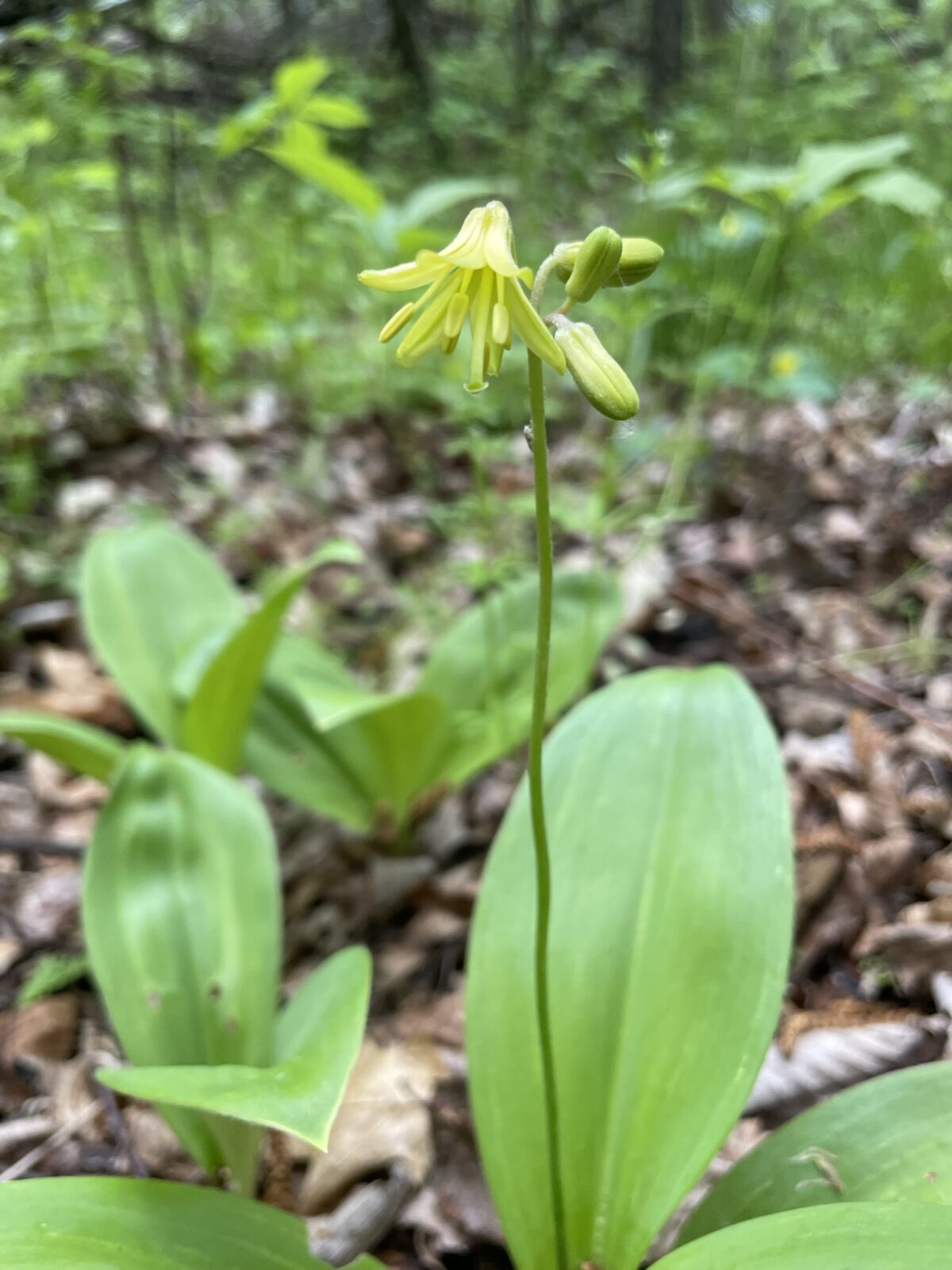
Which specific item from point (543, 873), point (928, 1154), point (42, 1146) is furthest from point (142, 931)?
point (928, 1154)

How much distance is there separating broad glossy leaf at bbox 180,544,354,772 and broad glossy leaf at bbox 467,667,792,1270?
Result: 54 cm

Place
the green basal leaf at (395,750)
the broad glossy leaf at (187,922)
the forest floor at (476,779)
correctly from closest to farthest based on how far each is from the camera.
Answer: the broad glossy leaf at (187,922) → the forest floor at (476,779) → the green basal leaf at (395,750)

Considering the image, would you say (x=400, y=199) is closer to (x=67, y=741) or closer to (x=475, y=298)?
(x=67, y=741)

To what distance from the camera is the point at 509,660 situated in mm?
1711

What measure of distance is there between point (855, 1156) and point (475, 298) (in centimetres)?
88

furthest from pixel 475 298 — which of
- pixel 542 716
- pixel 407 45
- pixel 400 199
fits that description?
Result: pixel 407 45

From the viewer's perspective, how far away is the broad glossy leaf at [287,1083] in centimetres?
72

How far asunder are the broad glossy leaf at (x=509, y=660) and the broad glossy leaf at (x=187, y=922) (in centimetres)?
49

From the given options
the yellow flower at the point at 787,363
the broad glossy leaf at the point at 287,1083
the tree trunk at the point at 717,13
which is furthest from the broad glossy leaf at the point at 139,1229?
the tree trunk at the point at 717,13

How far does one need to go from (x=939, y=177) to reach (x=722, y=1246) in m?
3.93

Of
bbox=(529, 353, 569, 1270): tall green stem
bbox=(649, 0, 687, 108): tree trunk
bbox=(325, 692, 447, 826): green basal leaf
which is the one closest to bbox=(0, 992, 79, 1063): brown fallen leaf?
bbox=(325, 692, 447, 826): green basal leaf

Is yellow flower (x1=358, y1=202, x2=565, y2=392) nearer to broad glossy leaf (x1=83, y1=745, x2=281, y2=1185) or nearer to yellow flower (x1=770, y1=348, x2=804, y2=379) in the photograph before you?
broad glossy leaf (x1=83, y1=745, x2=281, y2=1185)

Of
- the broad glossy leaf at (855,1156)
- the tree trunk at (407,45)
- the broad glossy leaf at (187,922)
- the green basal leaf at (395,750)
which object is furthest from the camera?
the tree trunk at (407,45)

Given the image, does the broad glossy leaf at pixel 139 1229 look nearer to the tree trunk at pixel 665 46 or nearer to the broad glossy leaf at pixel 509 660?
the broad glossy leaf at pixel 509 660
